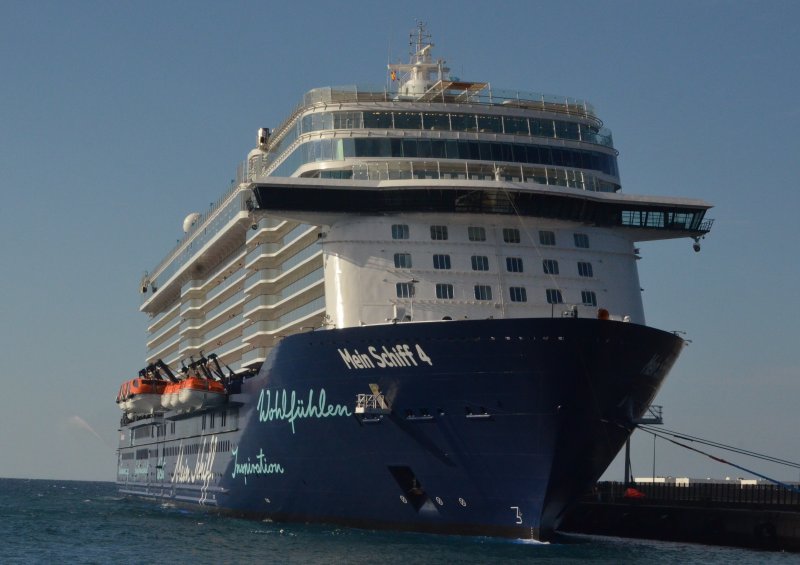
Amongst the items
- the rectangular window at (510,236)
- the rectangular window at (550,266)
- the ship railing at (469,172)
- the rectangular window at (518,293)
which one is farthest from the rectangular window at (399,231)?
the rectangular window at (550,266)

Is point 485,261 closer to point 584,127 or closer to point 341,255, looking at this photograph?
point 341,255

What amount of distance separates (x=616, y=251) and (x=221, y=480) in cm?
1743

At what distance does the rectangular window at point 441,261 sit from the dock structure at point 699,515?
37.7ft

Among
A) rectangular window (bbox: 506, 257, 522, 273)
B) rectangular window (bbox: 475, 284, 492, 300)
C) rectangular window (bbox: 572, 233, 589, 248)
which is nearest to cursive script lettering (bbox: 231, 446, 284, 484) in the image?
rectangular window (bbox: 475, 284, 492, 300)

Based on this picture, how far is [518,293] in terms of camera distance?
36.2 m

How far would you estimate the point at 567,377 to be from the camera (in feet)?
103

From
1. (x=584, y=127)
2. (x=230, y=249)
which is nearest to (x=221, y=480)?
(x=230, y=249)

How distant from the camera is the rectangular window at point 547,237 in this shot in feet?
123

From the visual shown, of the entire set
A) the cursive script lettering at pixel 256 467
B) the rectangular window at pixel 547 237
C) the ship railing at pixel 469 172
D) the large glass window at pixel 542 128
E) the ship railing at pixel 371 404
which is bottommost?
the cursive script lettering at pixel 256 467

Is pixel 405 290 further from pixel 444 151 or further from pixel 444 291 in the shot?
pixel 444 151

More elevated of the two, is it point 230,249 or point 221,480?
point 230,249

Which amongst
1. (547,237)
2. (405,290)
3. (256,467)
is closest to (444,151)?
(547,237)

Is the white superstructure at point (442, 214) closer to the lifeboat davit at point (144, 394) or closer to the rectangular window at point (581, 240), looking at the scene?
the rectangular window at point (581, 240)

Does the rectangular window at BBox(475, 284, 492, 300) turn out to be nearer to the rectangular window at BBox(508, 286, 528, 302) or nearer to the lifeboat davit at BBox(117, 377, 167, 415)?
the rectangular window at BBox(508, 286, 528, 302)
